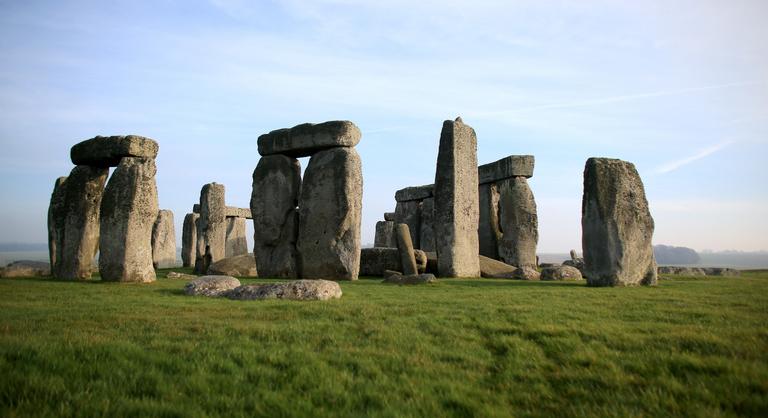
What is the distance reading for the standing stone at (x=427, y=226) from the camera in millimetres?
24188

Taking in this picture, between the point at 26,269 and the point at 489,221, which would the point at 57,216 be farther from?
the point at 489,221

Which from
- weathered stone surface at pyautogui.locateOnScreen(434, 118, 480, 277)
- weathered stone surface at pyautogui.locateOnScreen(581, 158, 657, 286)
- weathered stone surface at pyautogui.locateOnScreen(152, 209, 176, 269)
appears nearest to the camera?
weathered stone surface at pyautogui.locateOnScreen(581, 158, 657, 286)

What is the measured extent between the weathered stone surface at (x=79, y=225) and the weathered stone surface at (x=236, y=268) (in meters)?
4.05

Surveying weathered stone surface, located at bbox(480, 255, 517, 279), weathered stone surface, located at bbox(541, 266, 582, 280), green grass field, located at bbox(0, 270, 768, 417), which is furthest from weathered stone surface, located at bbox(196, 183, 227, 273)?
green grass field, located at bbox(0, 270, 768, 417)

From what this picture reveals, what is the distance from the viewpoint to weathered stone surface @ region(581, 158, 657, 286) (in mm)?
10961

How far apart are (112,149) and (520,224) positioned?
1387cm

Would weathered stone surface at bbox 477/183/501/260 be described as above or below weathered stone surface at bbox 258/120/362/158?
below

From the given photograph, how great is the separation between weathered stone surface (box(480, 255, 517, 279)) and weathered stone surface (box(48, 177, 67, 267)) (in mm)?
11266

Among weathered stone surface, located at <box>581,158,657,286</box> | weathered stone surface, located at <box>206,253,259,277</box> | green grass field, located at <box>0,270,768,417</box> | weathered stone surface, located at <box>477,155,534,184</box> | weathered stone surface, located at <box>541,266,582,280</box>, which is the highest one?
weathered stone surface, located at <box>477,155,534,184</box>

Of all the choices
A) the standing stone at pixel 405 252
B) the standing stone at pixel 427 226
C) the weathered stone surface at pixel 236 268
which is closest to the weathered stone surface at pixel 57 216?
the weathered stone surface at pixel 236 268

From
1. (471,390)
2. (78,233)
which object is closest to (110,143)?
(78,233)

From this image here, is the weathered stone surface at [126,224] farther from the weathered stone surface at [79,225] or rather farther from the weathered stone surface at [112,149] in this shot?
the weathered stone surface at [79,225]

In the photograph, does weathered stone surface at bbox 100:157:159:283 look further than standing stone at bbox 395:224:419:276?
No

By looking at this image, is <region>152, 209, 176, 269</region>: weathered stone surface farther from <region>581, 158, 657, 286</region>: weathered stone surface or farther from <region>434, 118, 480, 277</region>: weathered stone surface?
<region>581, 158, 657, 286</region>: weathered stone surface
